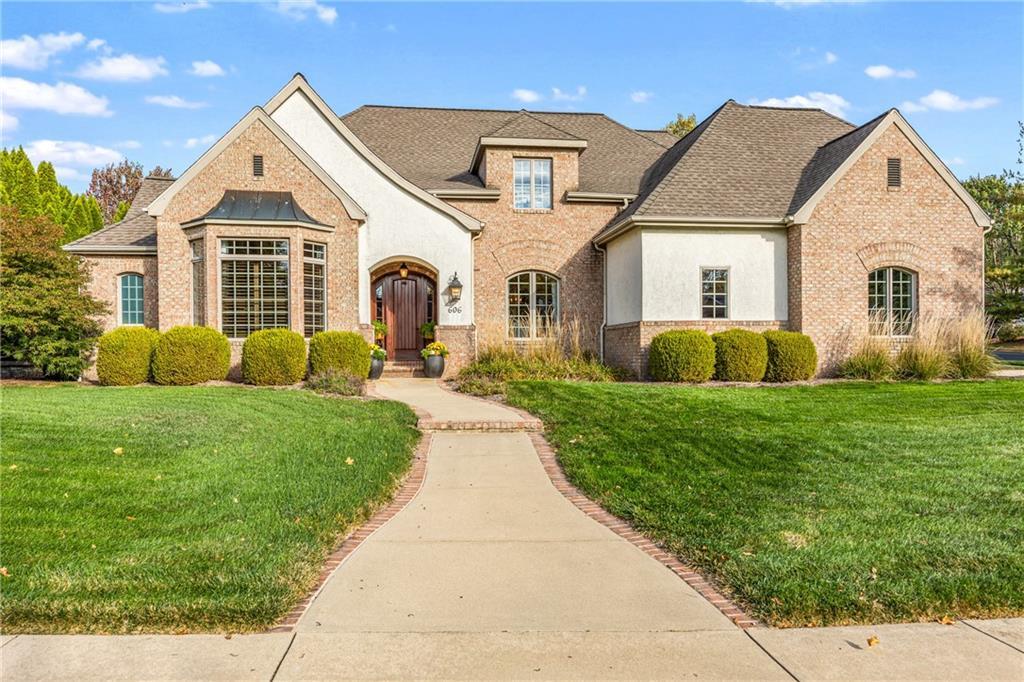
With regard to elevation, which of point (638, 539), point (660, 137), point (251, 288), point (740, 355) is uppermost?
point (660, 137)

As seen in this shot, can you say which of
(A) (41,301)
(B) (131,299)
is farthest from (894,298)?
(A) (41,301)

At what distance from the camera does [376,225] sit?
58.4ft

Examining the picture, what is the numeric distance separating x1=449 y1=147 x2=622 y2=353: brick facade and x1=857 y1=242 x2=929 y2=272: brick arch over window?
6.63 m

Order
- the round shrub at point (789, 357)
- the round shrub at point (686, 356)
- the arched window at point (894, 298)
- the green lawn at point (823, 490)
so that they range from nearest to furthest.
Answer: the green lawn at point (823, 490), the round shrub at point (686, 356), the round shrub at point (789, 357), the arched window at point (894, 298)

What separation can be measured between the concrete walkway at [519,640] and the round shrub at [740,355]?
10.8m

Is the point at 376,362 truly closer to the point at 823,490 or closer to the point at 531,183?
the point at 531,183

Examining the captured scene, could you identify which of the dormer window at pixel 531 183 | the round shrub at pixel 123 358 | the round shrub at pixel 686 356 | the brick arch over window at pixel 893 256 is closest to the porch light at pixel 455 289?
the dormer window at pixel 531 183

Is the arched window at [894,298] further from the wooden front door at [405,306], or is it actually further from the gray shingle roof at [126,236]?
the gray shingle roof at [126,236]

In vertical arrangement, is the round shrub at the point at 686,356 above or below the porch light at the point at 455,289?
below

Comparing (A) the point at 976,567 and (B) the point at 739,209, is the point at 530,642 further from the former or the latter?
(B) the point at 739,209

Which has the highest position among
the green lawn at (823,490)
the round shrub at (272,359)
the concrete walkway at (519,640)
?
the round shrub at (272,359)

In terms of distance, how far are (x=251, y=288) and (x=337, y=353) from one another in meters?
2.68

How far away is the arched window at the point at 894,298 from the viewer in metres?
17.2

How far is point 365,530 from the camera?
19.1ft
